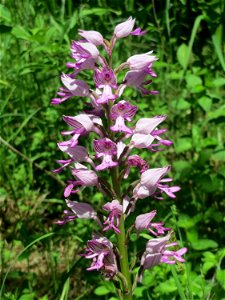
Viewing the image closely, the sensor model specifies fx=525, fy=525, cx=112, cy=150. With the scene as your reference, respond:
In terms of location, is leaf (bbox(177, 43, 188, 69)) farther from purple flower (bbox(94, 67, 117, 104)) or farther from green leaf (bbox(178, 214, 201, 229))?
purple flower (bbox(94, 67, 117, 104))

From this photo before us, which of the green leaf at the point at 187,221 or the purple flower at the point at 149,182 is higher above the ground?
the purple flower at the point at 149,182

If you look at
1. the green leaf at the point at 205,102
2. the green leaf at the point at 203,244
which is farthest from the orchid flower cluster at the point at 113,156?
the green leaf at the point at 205,102

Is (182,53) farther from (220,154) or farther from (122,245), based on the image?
(122,245)

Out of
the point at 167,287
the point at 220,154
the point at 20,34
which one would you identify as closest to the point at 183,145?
the point at 220,154

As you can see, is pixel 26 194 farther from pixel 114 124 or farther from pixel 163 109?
pixel 114 124

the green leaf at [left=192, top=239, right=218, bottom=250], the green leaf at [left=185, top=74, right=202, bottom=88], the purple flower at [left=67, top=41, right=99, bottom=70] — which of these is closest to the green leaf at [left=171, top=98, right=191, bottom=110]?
the green leaf at [left=185, top=74, right=202, bottom=88]

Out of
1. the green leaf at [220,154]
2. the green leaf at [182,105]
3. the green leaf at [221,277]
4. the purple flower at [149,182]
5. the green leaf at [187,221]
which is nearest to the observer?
the purple flower at [149,182]

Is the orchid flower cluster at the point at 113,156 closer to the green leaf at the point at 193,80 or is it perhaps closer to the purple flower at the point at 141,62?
the purple flower at the point at 141,62
